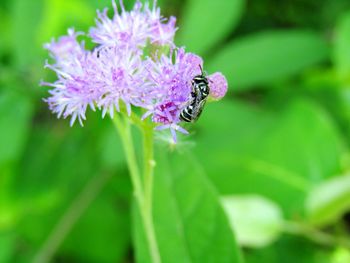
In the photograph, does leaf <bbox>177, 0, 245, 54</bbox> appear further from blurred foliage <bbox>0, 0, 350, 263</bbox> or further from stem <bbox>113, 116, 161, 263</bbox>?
stem <bbox>113, 116, 161, 263</bbox>

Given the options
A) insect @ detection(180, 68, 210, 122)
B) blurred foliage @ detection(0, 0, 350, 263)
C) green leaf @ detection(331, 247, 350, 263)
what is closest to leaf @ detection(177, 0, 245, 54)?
blurred foliage @ detection(0, 0, 350, 263)

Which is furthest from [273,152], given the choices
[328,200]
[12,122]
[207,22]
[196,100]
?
[196,100]

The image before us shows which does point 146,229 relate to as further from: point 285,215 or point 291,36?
point 291,36

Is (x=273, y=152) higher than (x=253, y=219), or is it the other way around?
(x=273, y=152)

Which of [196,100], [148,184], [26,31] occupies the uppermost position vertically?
[26,31]

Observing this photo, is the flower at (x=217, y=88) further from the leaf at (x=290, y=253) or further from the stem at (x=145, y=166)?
the leaf at (x=290, y=253)

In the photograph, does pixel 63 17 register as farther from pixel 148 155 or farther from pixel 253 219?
pixel 148 155

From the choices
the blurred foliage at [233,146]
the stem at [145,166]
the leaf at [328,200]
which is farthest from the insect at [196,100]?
the leaf at [328,200]
